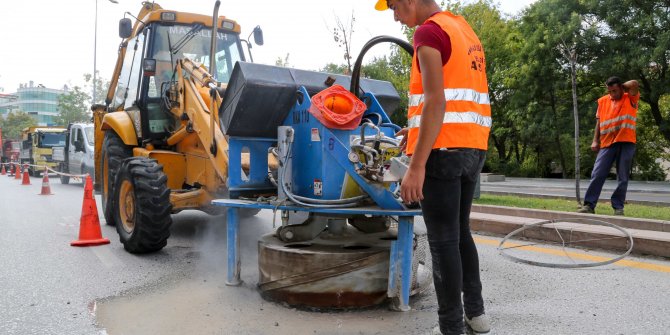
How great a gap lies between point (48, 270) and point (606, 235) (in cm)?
548

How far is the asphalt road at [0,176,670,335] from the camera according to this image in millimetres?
3281

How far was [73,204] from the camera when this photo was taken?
11.6 m

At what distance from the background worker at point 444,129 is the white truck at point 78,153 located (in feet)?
47.4

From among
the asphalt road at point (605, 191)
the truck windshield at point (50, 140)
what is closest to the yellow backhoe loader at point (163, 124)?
the asphalt road at point (605, 191)

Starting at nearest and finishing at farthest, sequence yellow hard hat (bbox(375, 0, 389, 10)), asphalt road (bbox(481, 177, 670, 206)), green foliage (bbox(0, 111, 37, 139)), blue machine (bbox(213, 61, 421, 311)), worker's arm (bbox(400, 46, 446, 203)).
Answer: worker's arm (bbox(400, 46, 446, 203)), yellow hard hat (bbox(375, 0, 389, 10)), blue machine (bbox(213, 61, 421, 311)), asphalt road (bbox(481, 177, 670, 206)), green foliage (bbox(0, 111, 37, 139))

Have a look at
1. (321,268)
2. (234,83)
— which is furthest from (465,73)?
(234,83)

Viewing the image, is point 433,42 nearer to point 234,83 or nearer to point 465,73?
point 465,73

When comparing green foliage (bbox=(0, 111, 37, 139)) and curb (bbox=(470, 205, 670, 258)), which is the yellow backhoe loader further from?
green foliage (bbox=(0, 111, 37, 139))

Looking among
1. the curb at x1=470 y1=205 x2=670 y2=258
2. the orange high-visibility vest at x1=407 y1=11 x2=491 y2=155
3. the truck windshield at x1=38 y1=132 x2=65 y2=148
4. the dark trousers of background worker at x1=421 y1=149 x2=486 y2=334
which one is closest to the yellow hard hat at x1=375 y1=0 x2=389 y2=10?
the orange high-visibility vest at x1=407 y1=11 x2=491 y2=155

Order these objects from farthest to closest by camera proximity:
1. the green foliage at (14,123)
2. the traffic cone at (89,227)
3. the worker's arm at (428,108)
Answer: the green foliage at (14,123) < the traffic cone at (89,227) < the worker's arm at (428,108)

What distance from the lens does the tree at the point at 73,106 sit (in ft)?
210

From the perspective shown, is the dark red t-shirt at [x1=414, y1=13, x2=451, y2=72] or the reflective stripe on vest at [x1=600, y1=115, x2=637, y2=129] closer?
the dark red t-shirt at [x1=414, y1=13, x2=451, y2=72]

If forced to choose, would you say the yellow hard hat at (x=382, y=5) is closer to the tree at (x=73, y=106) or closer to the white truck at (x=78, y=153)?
the white truck at (x=78, y=153)

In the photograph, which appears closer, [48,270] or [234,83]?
[234,83]
